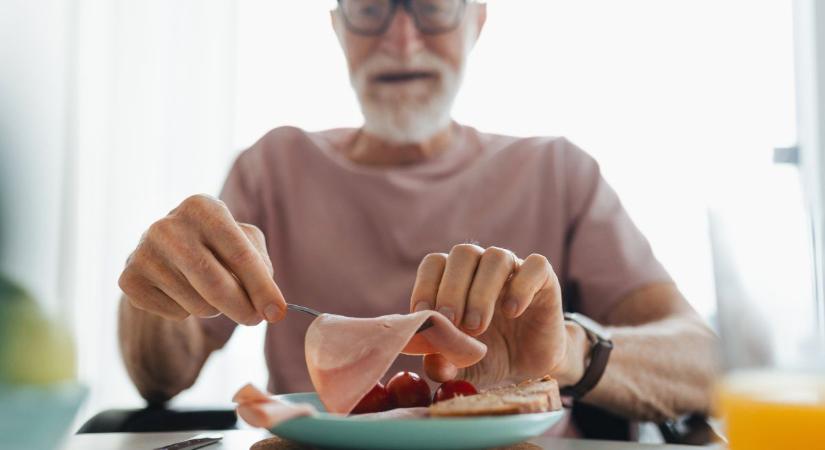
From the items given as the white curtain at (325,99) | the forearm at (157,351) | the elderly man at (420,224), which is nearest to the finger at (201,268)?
the elderly man at (420,224)

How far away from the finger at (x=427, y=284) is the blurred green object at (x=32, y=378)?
432mm

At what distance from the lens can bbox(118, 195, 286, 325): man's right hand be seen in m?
0.85

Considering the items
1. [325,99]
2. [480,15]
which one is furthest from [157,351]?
[325,99]

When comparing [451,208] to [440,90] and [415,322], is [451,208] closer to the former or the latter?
[440,90]

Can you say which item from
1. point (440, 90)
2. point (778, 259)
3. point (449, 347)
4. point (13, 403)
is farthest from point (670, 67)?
point (13, 403)

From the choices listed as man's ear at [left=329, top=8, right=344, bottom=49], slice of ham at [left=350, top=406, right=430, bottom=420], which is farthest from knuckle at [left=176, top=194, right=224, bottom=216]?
man's ear at [left=329, top=8, right=344, bottom=49]

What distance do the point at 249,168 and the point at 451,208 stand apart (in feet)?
1.62

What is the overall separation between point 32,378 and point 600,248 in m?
1.31

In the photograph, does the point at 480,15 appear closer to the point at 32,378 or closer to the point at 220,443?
the point at 220,443

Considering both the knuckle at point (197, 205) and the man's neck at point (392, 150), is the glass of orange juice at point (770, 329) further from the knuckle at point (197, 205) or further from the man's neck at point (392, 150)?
the man's neck at point (392, 150)

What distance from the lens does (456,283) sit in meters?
0.85

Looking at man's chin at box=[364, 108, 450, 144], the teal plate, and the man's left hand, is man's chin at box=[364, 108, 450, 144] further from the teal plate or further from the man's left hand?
the teal plate

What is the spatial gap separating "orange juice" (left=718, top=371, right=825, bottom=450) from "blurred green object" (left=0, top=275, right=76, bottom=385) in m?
0.44

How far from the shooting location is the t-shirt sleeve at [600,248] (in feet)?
5.14
